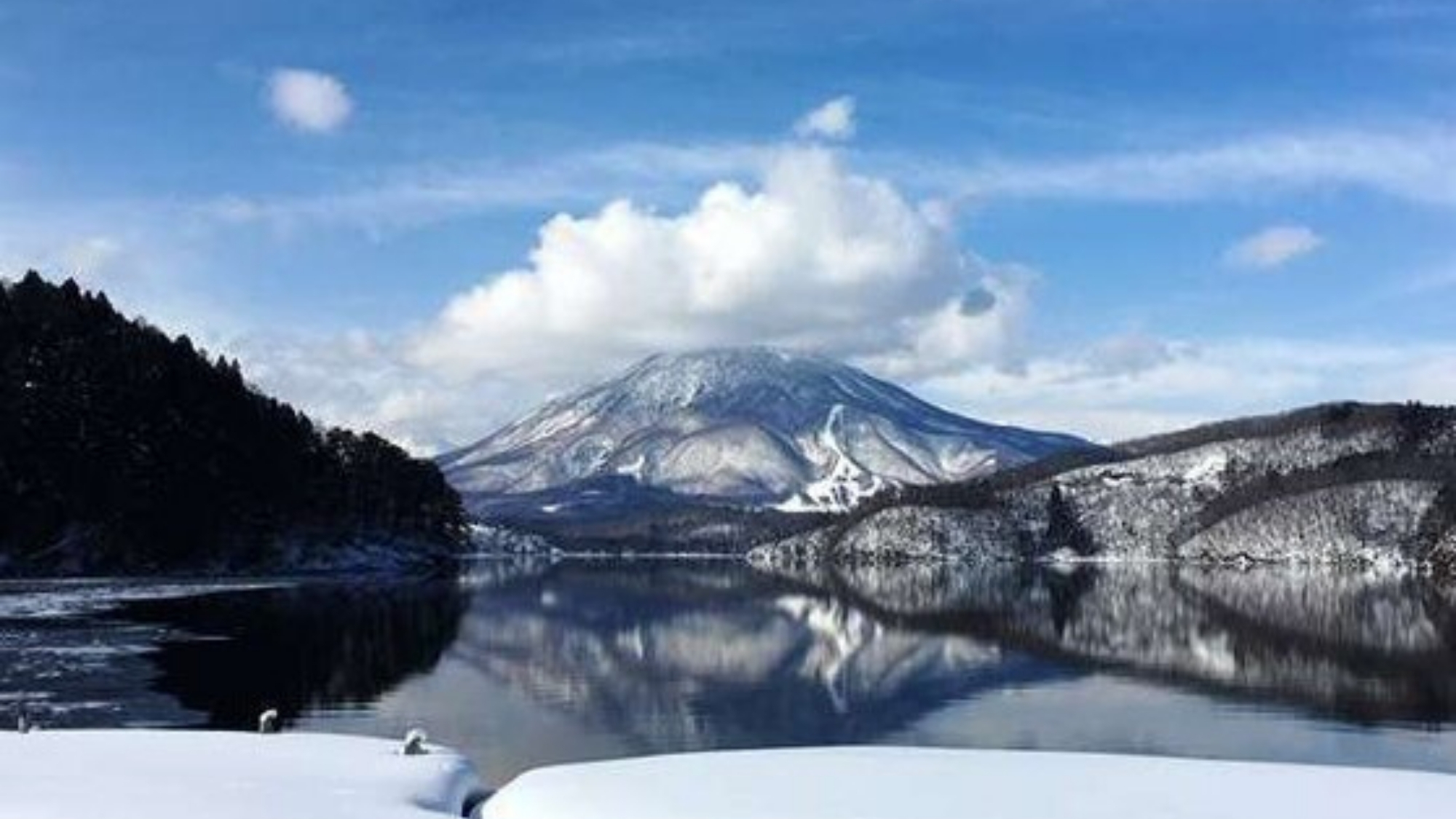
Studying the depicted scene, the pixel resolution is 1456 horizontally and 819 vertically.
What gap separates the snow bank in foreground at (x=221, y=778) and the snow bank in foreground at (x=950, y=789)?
223cm

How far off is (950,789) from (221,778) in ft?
53.0

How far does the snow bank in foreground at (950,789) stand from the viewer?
3062cm

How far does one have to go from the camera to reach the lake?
5700cm

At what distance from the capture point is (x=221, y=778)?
33906 mm

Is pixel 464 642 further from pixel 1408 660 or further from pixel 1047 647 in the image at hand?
pixel 1408 660

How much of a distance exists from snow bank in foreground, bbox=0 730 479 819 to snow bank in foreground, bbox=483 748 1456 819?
7.33ft

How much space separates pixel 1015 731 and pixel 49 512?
140199mm

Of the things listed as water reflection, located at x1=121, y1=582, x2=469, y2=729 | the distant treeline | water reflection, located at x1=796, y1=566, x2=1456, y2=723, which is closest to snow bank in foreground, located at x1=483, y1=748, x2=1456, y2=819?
water reflection, located at x1=121, y1=582, x2=469, y2=729

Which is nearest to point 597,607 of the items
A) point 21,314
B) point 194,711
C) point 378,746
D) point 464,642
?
point 464,642

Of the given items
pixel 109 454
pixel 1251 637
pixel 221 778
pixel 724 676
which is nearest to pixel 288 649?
pixel 724 676

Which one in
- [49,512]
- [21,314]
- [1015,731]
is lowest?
[1015,731]

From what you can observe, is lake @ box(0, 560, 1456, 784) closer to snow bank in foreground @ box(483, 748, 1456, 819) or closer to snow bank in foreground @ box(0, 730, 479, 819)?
snow bank in foreground @ box(0, 730, 479, 819)

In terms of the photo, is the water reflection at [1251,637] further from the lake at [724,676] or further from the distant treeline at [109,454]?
the distant treeline at [109,454]

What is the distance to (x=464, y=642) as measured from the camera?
3888 inches
